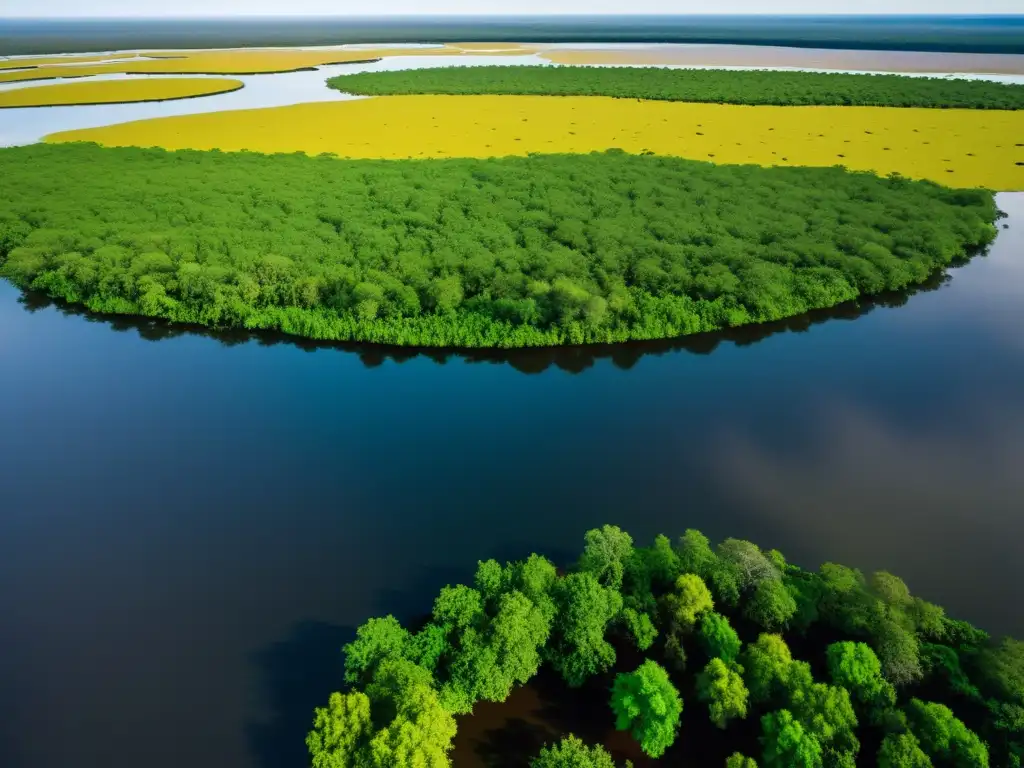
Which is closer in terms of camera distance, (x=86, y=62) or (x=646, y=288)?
(x=646, y=288)

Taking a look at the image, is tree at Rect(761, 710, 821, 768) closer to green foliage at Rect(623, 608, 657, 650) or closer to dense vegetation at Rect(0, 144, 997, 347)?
green foliage at Rect(623, 608, 657, 650)

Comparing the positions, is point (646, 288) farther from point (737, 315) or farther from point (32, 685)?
point (32, 685)

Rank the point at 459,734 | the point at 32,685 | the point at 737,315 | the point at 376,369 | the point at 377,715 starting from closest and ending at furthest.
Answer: the point at 377,715 → the point at 459,734 → the point at 32,685 → the point at 376,369 → the point at 737,315

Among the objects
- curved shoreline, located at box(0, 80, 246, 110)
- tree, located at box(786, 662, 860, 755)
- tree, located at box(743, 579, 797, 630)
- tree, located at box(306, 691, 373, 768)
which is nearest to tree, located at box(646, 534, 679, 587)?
tree, located at box(743, 579, 797, 630)

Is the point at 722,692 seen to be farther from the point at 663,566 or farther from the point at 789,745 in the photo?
the point at 663,566

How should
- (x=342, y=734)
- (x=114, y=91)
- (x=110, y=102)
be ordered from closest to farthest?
(x=342, y=734), (x=110, y=102), (x=114, y=91)

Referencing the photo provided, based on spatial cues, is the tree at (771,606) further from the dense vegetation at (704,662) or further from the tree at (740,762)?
the tree at (740,762)

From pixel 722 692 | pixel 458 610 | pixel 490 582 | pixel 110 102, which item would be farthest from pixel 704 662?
pixel 110 102

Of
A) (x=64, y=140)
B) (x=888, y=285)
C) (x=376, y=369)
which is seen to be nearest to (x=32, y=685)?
(x=376, y=369)
